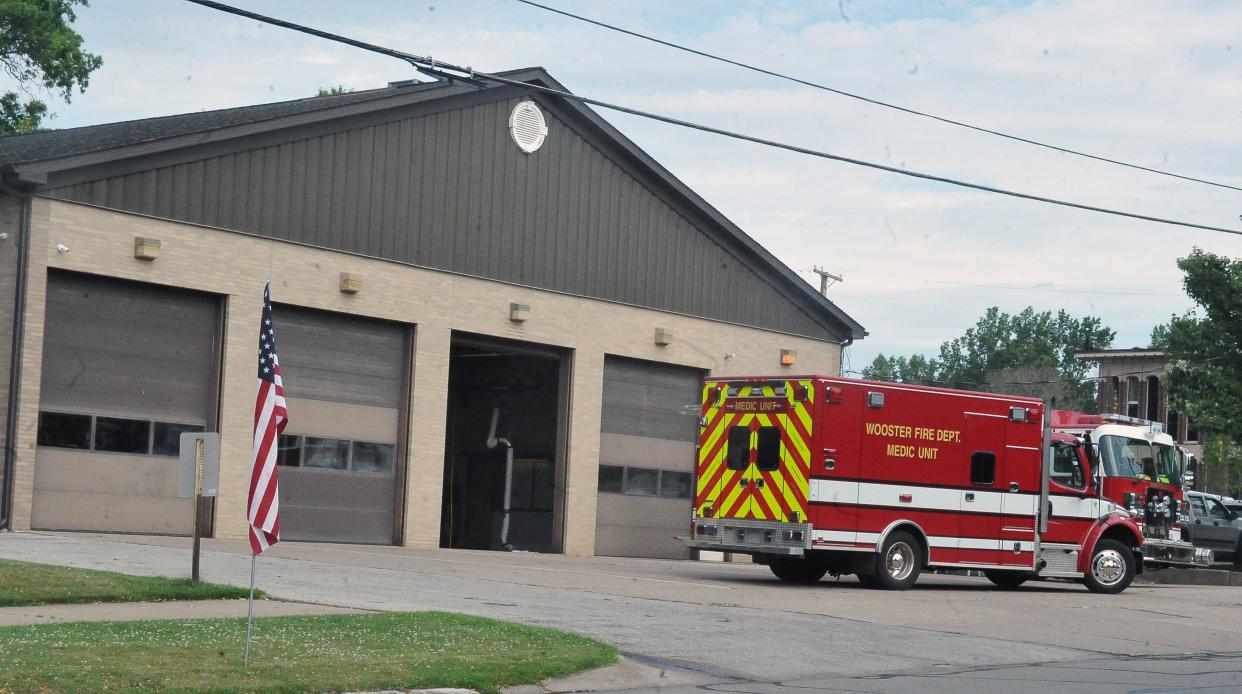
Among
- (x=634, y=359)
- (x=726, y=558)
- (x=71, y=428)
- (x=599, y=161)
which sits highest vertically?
(x=599, y=161)

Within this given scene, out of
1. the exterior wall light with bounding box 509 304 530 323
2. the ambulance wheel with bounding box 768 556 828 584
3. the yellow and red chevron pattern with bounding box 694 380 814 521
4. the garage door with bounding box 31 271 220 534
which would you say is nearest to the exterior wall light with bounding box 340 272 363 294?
the garage door with bounding box 31 271 220 534

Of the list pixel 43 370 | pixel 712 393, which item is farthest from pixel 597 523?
pixel 43 370

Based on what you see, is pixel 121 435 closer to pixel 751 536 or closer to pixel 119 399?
pixel 119 399

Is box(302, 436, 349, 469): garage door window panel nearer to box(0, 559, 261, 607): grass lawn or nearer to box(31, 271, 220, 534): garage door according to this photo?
box(31, 271, 220, 534): garage door

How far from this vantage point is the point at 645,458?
34.7 m

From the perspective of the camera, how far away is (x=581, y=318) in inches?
1300

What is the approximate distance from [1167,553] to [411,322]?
14.6 meters

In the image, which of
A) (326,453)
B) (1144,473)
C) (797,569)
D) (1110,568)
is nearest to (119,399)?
(326,453)

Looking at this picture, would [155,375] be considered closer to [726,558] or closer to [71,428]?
[71,428]

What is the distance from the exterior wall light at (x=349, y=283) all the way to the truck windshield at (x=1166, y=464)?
48.4 ft

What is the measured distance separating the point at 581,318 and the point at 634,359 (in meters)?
1.96

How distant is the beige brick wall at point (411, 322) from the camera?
24750mm

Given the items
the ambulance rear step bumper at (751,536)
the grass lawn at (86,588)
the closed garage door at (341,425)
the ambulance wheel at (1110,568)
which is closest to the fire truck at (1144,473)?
the ambulance wheel at (1110,568)

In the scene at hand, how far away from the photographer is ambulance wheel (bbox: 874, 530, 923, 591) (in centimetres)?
2258
